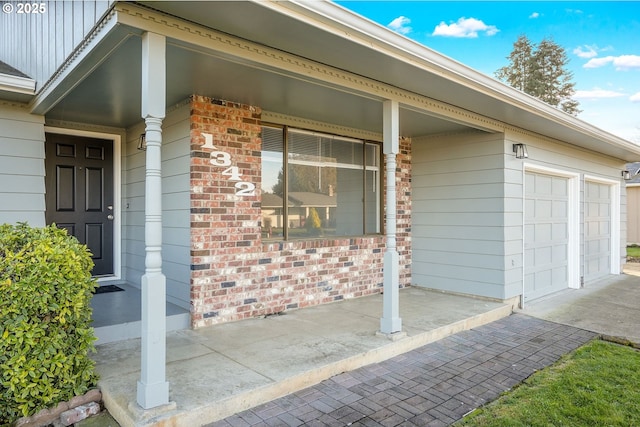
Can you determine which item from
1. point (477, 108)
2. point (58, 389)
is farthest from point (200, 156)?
point (477, 108)

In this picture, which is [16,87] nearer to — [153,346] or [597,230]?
[153,346]

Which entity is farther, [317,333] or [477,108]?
[477,108]

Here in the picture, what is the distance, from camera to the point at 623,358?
3.94 metres

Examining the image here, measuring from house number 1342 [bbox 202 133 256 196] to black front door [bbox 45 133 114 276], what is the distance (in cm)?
220

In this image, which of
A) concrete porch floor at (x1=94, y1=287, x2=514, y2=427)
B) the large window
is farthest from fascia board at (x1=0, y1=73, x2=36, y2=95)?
concrete porch floor at (x1=94, y1=287, x2=514, y2=427)

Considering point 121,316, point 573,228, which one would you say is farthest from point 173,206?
point 573,228

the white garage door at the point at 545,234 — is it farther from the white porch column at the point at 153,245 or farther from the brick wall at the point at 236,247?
the white porch column at the point at 153,245

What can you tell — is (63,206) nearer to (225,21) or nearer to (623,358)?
(225,21)

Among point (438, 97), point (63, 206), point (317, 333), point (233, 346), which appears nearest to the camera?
point (233, 346)

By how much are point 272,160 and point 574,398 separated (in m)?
3.88

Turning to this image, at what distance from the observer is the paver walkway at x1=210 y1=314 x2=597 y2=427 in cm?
278

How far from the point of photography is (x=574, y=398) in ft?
10.1

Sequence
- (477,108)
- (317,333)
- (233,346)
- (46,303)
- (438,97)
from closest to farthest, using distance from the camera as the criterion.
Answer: (46,303)
(233,346)
(317,333)
(438,97)
(477,108)

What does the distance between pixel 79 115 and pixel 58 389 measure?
3.49 m
